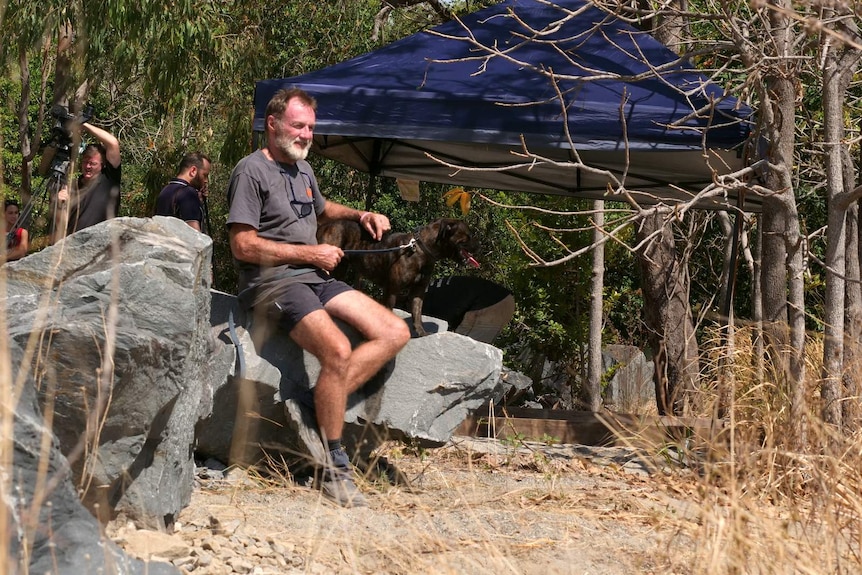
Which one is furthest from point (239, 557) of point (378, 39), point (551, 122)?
point (378, 39)

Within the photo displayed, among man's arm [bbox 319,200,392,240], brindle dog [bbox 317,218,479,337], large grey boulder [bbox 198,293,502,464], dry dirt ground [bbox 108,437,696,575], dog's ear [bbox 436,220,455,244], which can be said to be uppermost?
man's arm [bbox 319,200,392,240]

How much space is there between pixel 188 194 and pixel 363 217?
2032 millimetres

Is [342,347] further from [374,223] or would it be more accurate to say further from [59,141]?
[59,141]

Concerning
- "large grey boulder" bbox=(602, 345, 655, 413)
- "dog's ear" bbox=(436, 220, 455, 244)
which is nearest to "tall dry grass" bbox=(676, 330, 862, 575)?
"dog's ear" bbox=(436, 220, 455, 244)

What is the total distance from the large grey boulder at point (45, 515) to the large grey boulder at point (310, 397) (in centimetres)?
216

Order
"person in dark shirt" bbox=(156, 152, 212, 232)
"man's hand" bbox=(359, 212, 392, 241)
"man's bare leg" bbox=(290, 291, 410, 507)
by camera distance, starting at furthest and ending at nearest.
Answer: "person in dark shirt" bbox=(156, 152, 212, 232) → "man's hand" bbox=(359, 212, 392, 241) → "man's bare leg" bbox=(290, 291, 410, 507)

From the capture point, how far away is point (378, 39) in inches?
488

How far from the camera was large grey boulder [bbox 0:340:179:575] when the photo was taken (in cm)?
244

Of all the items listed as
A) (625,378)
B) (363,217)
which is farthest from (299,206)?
(625,378)

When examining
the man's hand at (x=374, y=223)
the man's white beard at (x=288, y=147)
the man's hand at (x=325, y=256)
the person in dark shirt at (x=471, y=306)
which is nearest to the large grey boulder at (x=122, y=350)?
the man's hand at (x=325, y=256)

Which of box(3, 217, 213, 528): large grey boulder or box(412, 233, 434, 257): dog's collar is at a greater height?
box(412, 233, 434, 257): dog's collar

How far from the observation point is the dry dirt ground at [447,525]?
11.1 feet

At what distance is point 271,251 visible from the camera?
15.5ft

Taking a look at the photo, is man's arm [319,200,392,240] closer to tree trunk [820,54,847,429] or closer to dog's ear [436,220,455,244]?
dog's ear [436,220,455,244]
